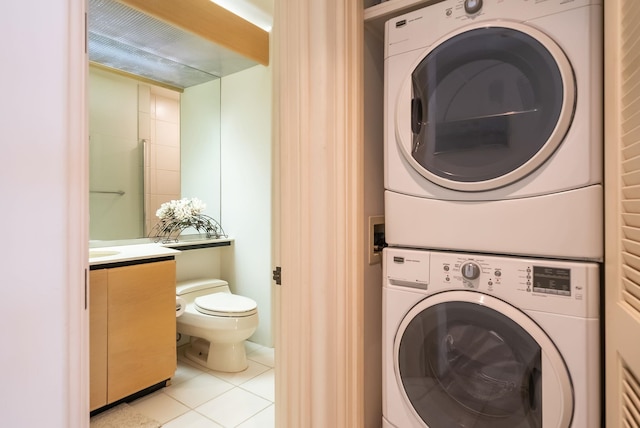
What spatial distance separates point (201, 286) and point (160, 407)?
84cm

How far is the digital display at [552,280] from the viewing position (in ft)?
2.94

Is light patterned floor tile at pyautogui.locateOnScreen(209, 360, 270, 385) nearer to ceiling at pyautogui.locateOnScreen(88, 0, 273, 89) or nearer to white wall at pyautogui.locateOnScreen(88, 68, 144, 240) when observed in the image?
white wall at pyautogui.locateOnScreen(88, 68, 144, 240)

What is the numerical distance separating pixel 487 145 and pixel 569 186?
24 centimetres

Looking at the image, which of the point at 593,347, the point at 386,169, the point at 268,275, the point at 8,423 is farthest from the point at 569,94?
the point at 268,275

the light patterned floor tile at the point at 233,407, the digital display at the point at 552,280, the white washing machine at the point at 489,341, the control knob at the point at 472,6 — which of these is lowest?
the light patterned floor tile at the point at 233,407

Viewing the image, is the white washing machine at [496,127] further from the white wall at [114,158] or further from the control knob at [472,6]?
the white wall at [114,158]

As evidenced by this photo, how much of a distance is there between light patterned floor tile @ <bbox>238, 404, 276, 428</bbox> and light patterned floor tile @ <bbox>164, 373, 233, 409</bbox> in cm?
34

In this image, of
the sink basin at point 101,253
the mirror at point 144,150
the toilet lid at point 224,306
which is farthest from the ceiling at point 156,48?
the toilet lid at point 224,306

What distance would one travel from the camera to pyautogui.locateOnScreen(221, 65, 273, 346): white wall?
2.63 m

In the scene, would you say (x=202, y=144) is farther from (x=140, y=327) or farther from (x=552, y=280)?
(x=552, y=280)

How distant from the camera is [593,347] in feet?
2.81

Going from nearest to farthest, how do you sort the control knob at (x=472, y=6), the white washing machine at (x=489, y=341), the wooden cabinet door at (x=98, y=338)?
the white washing machine at (x=489, y=341) < the control knob at (x=472, y=6) < the wooden cabinet door at (x=98, y=338)

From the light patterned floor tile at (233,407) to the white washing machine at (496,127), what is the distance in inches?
52.6

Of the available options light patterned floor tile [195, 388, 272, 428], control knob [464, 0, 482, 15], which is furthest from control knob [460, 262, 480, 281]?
light patterned floor tile [195, 388, 272, 428]
